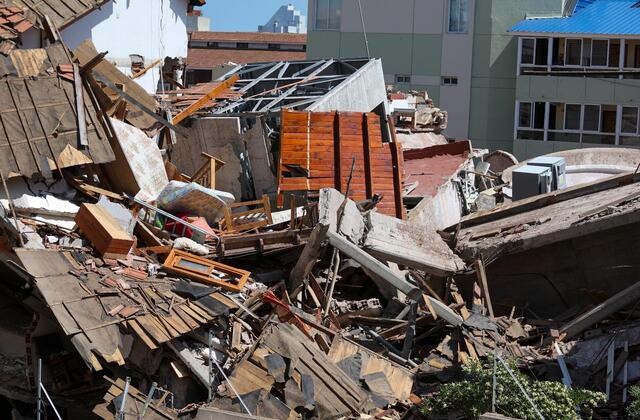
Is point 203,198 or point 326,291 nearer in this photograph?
point 326,291

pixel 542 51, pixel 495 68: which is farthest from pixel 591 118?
pixel 495 68

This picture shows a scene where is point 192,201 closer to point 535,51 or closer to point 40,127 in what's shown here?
point 40,127

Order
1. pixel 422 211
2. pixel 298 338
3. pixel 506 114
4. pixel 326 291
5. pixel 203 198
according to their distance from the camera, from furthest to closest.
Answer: pixel 506 114, pixel 422 211, pixel 203 198, pixel 326 291, pixel 298 338

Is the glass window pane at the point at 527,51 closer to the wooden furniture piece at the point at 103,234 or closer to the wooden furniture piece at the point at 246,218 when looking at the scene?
the wooden furniture piece at the point at 246,218

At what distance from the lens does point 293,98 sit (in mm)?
21078

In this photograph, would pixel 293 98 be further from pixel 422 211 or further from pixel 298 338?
pixel 298 338

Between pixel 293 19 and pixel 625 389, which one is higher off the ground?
pixel 293 19

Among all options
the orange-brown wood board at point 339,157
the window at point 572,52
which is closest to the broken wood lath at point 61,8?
the orange-brown wood board at point 339,157

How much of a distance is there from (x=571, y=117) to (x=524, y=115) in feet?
7.37

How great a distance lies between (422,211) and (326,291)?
423cm

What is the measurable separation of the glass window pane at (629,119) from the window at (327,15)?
14.6 meters

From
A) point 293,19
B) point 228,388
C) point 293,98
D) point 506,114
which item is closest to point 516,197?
point 293,98

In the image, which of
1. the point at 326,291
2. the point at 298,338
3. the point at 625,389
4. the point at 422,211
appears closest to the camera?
the point at 625,389

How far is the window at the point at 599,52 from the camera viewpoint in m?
42.2
